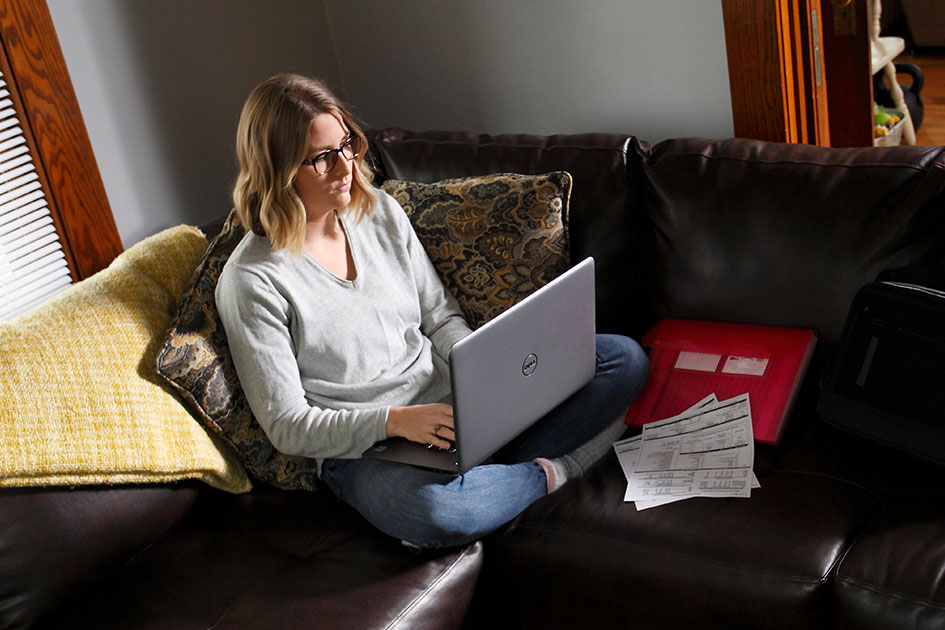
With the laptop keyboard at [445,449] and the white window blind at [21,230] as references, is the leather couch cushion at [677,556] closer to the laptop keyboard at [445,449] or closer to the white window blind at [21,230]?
the laptop keyboard at [445,449]

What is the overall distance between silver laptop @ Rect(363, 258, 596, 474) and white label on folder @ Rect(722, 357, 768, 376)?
0.28 meters

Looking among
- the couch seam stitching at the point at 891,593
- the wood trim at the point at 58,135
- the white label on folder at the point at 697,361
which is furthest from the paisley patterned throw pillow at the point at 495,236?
the couch seam stitching at the point at 891,593

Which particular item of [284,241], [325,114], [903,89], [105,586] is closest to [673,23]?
[325,114]

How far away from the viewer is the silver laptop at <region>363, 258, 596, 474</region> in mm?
1622

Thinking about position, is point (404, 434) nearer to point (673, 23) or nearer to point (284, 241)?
point (284, 241)

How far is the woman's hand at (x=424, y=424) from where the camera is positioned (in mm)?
1761

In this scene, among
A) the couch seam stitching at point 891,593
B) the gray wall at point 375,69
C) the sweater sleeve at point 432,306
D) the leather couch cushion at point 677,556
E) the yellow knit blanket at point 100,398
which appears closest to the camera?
the couch seam stitching at point 891,593

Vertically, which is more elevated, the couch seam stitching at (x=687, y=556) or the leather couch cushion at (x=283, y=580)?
the leather couch cushion at (x=283, y=580)

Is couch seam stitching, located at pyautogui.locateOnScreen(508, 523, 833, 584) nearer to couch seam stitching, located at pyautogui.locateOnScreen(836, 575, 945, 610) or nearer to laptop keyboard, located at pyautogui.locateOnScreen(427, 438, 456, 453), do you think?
couch seam stitching, located at pyautogui.locateOnScreen(836, 575, 945, 610)

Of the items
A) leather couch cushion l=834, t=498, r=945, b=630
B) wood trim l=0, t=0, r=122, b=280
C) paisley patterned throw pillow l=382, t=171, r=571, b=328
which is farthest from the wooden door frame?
wood trim l=0, t=0, r=122, b=280

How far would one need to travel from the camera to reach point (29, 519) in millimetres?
1640

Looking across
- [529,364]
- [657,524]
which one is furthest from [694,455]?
[529,364]

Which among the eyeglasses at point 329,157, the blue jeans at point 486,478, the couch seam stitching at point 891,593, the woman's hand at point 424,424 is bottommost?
the couch seam stitching at point 891,593

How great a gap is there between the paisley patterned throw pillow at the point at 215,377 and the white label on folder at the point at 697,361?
2.55 ft
